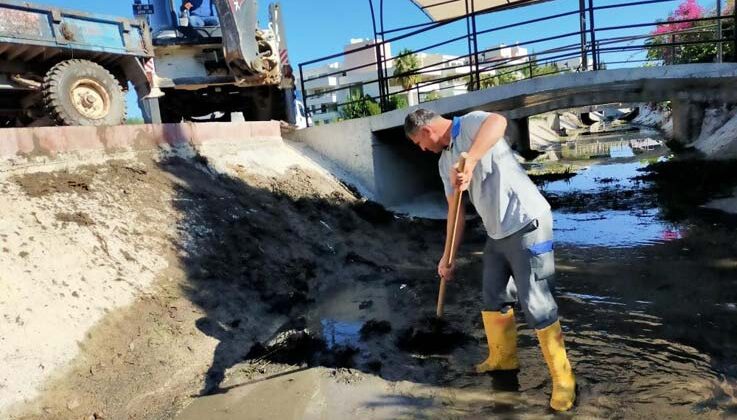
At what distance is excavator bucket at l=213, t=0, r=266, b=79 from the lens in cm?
910

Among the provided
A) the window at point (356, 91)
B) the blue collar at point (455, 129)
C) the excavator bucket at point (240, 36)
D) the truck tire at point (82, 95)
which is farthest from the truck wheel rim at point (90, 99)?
the blue collar at point (455, 129)

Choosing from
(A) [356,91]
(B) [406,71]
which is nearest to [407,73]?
(B) [406,71]

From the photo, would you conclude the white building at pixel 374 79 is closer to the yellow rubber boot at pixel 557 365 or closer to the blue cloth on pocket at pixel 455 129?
the blue cloth on pocket at pixel 455 129

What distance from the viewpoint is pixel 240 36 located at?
9.38m

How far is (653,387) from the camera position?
11.0 ft

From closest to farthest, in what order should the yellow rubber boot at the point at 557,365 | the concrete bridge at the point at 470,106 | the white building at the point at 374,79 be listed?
the yellow rubber boot at the point at 557,365 < the concrete bridge at the point at 470,106 < the white building at the point at 374,79

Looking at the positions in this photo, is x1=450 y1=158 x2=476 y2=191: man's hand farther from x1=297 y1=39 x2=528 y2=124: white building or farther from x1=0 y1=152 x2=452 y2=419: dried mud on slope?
x1=297 y1=39 x2=528 y2=124: white building

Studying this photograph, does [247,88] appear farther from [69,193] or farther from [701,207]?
[701,207]

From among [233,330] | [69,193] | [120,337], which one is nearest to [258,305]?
[233,330]

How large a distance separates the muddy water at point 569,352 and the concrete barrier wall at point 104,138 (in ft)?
9.96

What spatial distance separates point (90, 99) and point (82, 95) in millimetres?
108

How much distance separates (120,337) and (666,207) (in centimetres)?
864

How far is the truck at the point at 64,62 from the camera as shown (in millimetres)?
6621

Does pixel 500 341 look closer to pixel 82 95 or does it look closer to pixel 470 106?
pixel 82 95
